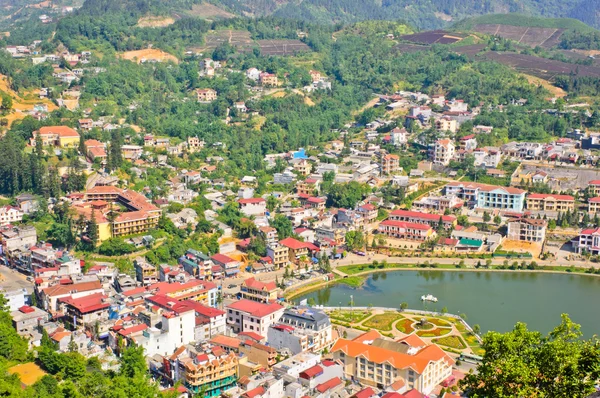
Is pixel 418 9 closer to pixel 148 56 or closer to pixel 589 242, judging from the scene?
pixel 148 56

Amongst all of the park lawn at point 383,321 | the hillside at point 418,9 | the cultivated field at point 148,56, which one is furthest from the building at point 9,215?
the hillside at point 418,9

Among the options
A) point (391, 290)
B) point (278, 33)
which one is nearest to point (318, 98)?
point (278, 33)

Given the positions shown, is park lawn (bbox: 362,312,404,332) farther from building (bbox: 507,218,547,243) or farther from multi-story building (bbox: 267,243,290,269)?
building (bbox: 507,218,547,243)

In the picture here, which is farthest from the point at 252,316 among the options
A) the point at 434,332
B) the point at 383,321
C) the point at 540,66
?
the point at 540,66

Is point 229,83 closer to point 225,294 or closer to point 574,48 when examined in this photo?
point 225,294

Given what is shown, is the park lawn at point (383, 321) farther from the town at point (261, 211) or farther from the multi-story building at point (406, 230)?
the multi-story building at point (406, 230)

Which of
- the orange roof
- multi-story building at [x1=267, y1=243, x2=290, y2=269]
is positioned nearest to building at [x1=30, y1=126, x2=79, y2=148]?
the orange roof
